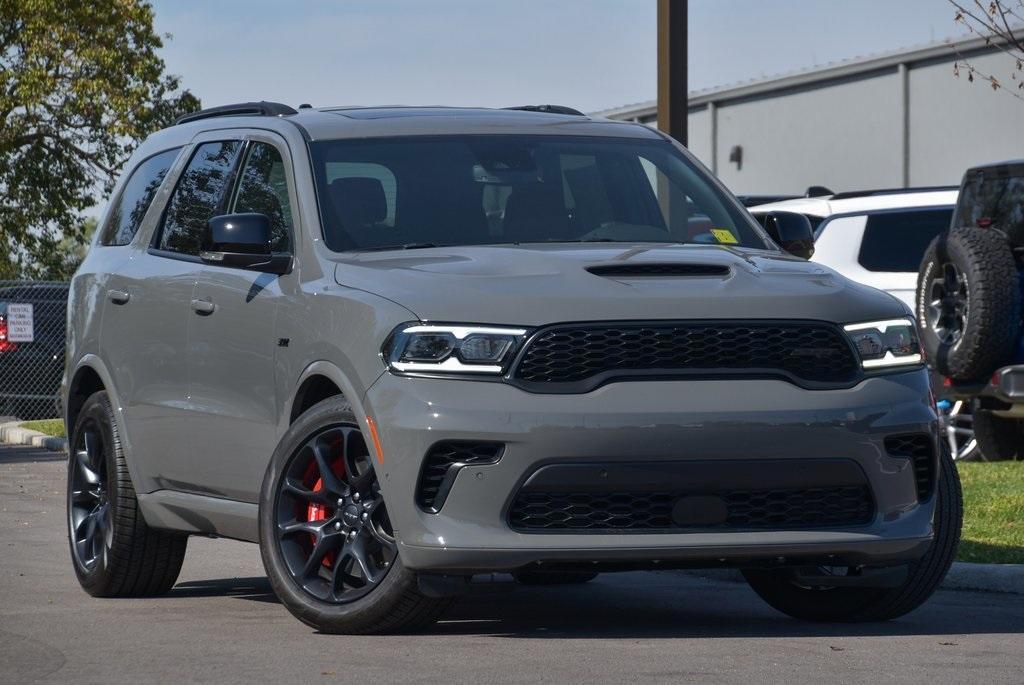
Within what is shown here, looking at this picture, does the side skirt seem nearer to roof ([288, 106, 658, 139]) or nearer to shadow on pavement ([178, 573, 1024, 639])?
shadow on pavement ([178, 573, 1024, 639])

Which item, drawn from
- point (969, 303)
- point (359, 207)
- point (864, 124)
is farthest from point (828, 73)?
point (359, 207)

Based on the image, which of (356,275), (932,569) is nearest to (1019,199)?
(932,569)

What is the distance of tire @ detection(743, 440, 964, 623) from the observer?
6.95 metres

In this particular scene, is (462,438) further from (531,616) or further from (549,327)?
(531,616)

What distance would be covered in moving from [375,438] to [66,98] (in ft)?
101

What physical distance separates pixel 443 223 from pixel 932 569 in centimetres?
213

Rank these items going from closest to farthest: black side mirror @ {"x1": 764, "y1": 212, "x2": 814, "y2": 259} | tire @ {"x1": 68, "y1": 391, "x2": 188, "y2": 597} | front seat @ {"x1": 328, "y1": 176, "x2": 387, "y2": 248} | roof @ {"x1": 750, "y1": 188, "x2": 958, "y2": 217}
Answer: front seat @ {"x1": 328, "y1": 176, "x2": 387, "y2": 248}
black side mirror @ {"x1": 764, "y1": 212, "x2": 814, "y2": 259}
tire @ {"x1": 68, "y1": 391, "x2": 188, "y2": 597}
roof @ {"x1": 750, "y1": 188, "x2": 958, "y2": 217}

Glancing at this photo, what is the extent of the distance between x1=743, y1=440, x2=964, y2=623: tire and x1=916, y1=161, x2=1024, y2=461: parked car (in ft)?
19.0

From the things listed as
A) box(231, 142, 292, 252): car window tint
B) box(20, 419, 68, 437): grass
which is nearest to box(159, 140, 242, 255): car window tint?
box(231, 142, 292, 252): car window tint

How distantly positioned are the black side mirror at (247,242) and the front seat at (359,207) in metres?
0.25

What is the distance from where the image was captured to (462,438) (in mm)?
6098

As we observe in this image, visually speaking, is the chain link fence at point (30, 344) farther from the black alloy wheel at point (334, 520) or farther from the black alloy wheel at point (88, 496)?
the black alloy wheel at point (334, 520)

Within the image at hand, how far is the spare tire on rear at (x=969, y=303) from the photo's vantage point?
12.7 metres

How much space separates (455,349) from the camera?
6199mm
